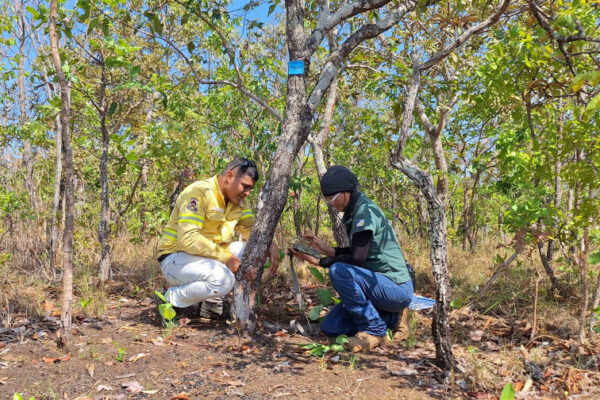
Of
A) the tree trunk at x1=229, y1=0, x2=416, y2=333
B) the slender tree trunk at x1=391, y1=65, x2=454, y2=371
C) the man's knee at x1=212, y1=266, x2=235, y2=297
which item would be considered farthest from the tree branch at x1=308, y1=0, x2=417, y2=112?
the man's knee at x1=212, y1=266, x2=235, y2=297

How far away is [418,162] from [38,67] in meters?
5.86

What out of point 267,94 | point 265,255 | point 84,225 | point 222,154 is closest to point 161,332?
point 265,255

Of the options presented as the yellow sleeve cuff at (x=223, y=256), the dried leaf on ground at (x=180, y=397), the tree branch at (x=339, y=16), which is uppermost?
the tree branch at (x=339, y=16)

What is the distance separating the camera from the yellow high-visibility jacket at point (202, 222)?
3602 mm

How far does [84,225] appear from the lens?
607 cm

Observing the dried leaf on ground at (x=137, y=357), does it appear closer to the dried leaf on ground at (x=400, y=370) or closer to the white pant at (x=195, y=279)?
the white pant at (x=195, y=279)

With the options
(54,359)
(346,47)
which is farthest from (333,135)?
(54,359)

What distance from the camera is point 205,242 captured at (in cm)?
363

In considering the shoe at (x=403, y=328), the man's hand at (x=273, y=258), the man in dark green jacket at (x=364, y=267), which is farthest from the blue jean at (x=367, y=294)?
the man's hand at (x=273, y=258)

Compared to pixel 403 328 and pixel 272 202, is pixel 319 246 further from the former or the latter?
pixel 403 328

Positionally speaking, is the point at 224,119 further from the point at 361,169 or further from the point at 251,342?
the point at 251,342

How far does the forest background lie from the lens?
10.8 feet

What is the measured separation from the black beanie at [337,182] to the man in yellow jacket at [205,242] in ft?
2.16

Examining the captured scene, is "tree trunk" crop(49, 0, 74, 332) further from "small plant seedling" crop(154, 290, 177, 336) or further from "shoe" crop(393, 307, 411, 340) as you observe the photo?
"shoe" crop(393, 307, 411, 340)
